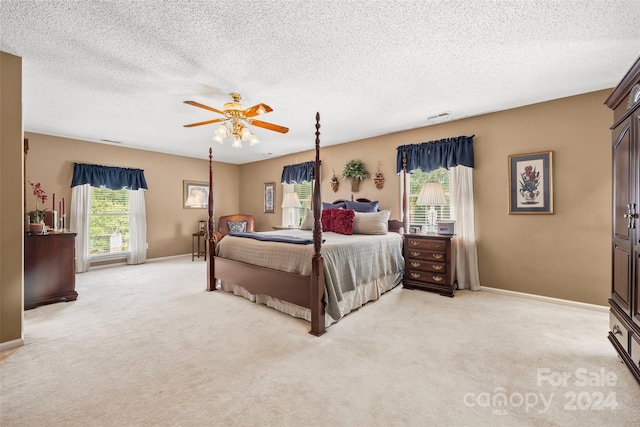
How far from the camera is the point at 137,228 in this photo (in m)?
5.88

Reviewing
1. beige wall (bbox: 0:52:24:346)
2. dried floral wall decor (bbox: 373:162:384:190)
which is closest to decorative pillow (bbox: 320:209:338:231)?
dried floral wall decor (bbox: 373:162:384:190)

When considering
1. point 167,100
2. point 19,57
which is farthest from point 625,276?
point 19,57

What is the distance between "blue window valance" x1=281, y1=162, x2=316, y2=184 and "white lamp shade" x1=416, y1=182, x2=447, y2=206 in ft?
8.62

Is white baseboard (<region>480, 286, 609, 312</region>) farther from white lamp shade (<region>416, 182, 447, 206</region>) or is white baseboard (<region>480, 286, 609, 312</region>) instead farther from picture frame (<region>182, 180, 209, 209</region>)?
picture frame (<region>182, 180, 209, 209</region>)

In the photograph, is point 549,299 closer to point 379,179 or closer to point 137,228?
point 379,179

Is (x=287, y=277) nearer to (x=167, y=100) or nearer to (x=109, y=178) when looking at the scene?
(x=167, y=100)

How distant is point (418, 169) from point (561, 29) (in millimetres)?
2515

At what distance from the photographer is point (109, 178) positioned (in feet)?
18.1

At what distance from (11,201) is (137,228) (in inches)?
151

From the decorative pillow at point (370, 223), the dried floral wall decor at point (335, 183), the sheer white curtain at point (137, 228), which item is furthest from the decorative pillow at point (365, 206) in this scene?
the sheer white curtain at point (137, 228)

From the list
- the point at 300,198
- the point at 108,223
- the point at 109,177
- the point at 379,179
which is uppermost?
the point at 109,177

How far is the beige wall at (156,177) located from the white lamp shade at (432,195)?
543 cm

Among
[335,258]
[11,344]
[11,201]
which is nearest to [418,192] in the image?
[335,258]

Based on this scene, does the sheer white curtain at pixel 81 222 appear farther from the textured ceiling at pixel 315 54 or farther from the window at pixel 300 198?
the window at pixel 300 198
